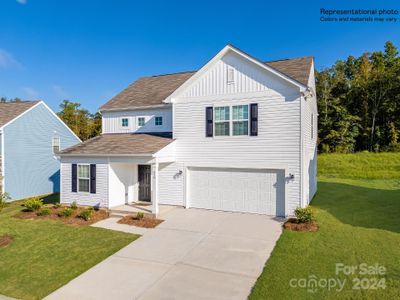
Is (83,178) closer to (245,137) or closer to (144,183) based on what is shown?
(144,183)

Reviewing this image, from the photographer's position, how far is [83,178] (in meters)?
13.6

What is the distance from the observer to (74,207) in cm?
1280

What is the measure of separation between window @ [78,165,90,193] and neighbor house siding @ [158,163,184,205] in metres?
3.78

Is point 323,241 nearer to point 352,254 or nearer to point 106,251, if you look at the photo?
point 352,254

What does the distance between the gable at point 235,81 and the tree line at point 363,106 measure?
2493cm

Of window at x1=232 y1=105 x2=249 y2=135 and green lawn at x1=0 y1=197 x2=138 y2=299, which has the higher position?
window at x1=232 y1=105 x2=249 y2=135

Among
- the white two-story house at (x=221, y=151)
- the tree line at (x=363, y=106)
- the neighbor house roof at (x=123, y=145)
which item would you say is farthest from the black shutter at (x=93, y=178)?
the tree line at (x=363, y=106)

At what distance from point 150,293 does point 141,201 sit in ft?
29.8

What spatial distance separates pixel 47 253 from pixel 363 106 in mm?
39236

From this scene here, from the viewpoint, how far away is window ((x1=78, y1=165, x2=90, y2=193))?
13.5m

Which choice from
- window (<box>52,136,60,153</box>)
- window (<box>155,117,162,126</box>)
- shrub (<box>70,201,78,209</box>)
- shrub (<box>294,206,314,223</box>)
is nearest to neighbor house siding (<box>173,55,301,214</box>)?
shrub (<box>294,206,314,223</box>)

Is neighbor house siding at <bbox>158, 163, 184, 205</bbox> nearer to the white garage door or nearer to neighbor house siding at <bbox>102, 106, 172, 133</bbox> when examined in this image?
the white garage door

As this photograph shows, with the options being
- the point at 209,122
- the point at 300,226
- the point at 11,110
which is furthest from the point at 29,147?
the point at 300,226

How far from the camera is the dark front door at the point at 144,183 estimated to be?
48.3ft
